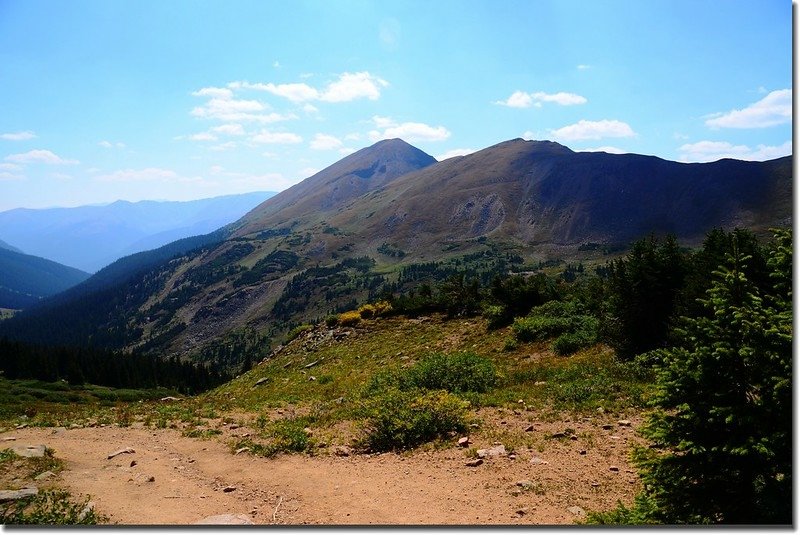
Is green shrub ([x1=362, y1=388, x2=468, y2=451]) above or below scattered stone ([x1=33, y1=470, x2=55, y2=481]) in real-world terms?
below

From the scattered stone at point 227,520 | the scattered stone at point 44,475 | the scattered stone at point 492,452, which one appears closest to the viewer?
the scattered stone at point 227,520

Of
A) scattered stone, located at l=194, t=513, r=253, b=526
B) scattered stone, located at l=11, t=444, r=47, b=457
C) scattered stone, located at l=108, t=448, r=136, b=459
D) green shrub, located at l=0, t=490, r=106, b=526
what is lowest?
scattered stone, located at l=108, t=448, r=136, b=459

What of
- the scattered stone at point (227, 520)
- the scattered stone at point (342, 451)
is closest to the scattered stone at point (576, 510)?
the scattered stone at point (227, 520)

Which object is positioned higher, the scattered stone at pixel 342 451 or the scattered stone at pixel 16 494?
the scattered stone at pixel 16 494

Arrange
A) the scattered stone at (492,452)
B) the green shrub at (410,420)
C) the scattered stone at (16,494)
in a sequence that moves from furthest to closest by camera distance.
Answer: the green shrub at (410,420)
the scattered stone at (492,452)
the scattered stone at (16,494)

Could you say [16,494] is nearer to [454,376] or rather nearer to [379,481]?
[379,481]

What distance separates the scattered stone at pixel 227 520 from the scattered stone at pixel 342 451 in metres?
4.05

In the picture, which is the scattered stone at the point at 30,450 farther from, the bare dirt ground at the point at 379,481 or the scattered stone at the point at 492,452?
the scattered stone at the point at 492,452

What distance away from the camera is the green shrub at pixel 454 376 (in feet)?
60.6

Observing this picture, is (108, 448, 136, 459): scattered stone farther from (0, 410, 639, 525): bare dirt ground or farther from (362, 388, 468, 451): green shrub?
(362, 388, 468, 451): green shrub

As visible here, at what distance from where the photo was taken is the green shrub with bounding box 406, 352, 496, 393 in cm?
1847

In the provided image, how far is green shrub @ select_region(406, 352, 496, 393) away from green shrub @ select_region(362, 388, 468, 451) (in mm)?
4201

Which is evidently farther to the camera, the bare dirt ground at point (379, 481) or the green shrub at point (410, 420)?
the green shrub at point (410, 420)

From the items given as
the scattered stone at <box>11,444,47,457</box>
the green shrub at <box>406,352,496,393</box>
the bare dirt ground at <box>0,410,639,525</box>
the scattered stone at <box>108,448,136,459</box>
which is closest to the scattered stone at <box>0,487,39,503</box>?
the bare dirt ground at <box>0,410,639,525</box>
